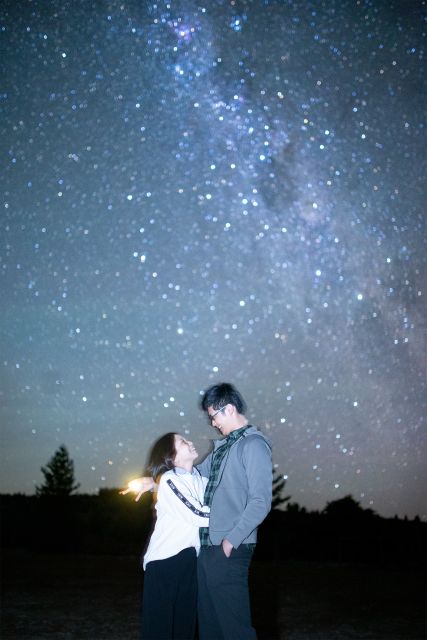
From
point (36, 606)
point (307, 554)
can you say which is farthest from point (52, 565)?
point (307, 554)

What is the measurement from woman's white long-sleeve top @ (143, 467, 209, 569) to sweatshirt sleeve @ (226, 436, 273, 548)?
1.33 feet

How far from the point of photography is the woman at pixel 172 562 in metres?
3.70

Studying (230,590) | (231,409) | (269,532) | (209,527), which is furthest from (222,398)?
(269,532)

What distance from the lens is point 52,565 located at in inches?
632

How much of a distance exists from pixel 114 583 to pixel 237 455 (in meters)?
9.67

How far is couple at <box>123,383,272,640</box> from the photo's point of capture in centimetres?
330

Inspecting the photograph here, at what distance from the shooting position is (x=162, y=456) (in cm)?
387

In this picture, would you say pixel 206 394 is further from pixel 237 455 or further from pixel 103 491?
pixel 103 491

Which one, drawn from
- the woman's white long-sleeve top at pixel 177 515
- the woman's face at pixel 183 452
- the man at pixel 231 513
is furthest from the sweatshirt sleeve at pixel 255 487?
the woman's face at pixel 183 452

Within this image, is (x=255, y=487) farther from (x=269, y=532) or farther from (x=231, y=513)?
(x=269, y=532)

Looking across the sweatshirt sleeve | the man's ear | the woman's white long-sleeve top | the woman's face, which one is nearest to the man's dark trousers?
the sweatshirt sleeve

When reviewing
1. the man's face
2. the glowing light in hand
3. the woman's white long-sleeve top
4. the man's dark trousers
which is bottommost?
the man's dark trousers

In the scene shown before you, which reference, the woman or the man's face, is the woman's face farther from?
the man's face

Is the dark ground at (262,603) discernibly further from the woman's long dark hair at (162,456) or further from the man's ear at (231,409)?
the man's ear at (231,409)
